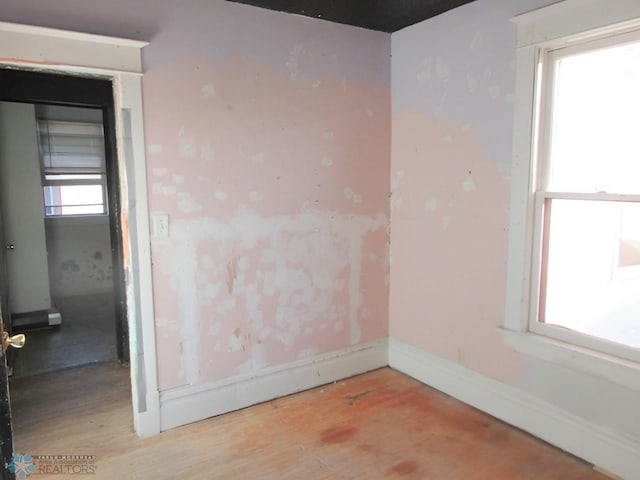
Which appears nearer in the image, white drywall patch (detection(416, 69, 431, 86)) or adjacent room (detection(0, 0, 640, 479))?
adjacent room (detection(0, 0, 640, 479))

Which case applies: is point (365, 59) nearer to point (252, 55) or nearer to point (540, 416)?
point (252, 55)

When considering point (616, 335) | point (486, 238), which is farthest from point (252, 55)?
point (616, 335)

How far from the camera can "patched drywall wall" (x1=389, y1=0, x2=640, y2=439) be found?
2.49 metres

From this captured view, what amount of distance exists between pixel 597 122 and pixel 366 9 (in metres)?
1.48

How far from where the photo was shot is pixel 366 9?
110 inches

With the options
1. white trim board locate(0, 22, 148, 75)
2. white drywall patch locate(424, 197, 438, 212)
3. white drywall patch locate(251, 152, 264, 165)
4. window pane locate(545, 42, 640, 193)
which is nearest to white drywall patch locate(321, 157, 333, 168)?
white drywall patch locate(251, 152, 264, 165)

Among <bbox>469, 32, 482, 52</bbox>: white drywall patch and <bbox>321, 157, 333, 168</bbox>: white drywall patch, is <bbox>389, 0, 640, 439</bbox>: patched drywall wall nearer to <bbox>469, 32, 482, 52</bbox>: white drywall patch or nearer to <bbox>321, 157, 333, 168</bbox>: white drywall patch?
<bbox>469, 32, 482, 52</bbox>: white drywall patch

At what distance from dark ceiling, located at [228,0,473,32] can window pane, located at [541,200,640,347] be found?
54.7 inches

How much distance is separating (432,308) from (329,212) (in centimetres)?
97

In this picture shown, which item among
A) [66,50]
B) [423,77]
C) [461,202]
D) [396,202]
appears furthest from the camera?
[396,202]

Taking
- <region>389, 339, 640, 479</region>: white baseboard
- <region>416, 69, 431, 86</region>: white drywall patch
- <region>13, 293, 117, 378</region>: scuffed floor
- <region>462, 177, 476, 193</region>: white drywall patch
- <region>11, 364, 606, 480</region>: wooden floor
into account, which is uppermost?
<region>416, 69, 431, 86</region>: white drywall patch

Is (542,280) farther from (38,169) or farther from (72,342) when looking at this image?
(38,169)

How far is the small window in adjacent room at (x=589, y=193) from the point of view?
2160 mm

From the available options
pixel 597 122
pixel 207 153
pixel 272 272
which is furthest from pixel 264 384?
pixel 597 122
